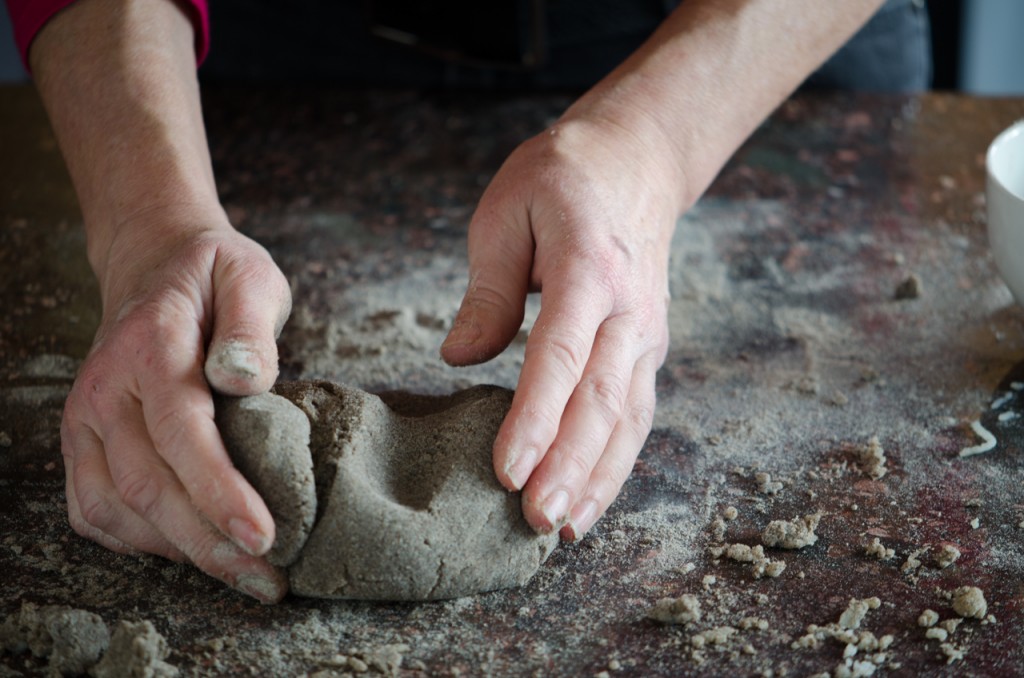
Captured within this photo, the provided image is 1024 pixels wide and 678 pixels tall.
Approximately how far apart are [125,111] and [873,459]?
3.73ft

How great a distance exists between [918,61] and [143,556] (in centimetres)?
191

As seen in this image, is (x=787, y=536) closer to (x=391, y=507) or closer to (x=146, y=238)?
(x=391, y=507)

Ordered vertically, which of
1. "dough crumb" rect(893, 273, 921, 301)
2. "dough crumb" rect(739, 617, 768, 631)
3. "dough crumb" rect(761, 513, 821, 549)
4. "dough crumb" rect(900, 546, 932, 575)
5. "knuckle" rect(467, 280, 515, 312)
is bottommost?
"dough crumb" rect(893, 273, 921, 301)

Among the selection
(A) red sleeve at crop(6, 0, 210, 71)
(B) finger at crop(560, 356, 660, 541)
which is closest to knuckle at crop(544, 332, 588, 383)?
(B) finger at crop(560, 356, 660, 541)

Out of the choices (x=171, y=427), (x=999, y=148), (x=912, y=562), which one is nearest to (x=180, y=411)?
(x=171, y=427)

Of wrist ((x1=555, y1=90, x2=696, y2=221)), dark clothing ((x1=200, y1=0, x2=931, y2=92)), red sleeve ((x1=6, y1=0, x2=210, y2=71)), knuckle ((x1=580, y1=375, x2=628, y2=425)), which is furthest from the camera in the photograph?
dark clothing ((x1=200, y1=0, x2=931, y2=92))

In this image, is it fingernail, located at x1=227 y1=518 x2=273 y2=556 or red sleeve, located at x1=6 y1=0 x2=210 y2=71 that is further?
red sleeve, located at x1=6 y1=0 x2=210 y2=71

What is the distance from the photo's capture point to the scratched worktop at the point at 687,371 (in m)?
1.09

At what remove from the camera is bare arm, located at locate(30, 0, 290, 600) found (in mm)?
1102

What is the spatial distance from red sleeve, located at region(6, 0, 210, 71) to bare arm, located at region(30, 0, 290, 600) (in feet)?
0.45

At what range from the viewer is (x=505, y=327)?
1.33 m

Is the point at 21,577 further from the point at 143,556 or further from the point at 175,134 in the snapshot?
the point at 175,134

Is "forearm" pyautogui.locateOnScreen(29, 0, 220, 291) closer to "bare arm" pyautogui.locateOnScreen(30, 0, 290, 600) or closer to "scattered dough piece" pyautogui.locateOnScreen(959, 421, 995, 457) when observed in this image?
"bare arm" pyautogui.locateOnScreen(30, 0, 290, 600)

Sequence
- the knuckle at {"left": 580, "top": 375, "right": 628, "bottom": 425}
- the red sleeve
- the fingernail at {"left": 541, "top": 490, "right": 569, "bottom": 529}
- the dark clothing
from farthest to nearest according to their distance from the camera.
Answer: the dark clothing
the red sleeve
the knuckle at {"left": 580, "top": 375, "right": 628, "bottom": 425}
the fingernail at {"left": 541, "top": 490, "right": 569, "bottom": 529}
